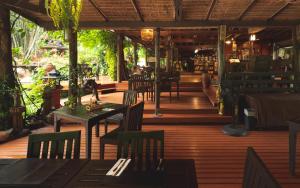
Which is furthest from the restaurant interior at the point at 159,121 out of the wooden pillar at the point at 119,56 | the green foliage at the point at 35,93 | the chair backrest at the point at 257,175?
the wooden pillar at the point at 119,56

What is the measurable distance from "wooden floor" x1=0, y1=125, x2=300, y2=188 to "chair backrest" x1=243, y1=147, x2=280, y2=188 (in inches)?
73.6

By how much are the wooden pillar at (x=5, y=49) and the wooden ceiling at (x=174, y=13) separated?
252mm

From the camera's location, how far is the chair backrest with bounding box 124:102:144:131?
3.66 m

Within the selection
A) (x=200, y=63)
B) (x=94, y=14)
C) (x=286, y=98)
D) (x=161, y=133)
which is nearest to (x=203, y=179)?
(x=161, y=133)

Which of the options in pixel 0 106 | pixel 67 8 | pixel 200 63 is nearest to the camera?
pixel 67 8

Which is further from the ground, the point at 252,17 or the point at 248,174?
the point at 252,17

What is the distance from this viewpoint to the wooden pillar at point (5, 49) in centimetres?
580

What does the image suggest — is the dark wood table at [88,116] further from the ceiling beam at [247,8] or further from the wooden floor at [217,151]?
the ceiling beam at [247,8]

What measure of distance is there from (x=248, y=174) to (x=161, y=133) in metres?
0.86

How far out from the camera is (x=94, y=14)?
6.77 metres

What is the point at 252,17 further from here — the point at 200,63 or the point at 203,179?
the point at 200,63

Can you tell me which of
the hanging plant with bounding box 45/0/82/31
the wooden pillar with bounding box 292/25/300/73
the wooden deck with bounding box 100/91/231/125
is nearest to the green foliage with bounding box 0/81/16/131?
the hanging plant with bounding box 45/0/82/31

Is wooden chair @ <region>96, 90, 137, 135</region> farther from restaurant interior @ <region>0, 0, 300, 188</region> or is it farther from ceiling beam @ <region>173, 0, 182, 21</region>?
ceiling beam @ <region>173, 0, 182, 21</region>

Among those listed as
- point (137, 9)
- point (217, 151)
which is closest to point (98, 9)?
point (137, 9)
